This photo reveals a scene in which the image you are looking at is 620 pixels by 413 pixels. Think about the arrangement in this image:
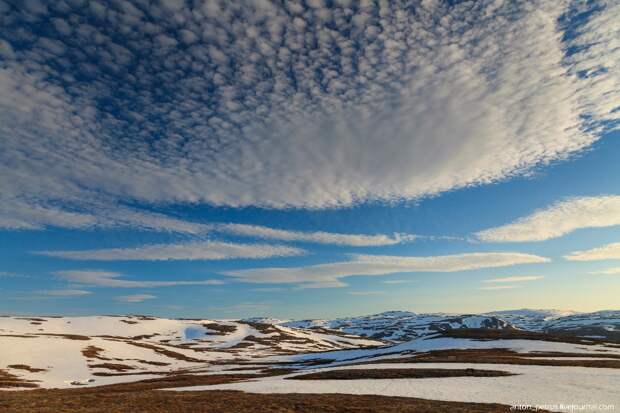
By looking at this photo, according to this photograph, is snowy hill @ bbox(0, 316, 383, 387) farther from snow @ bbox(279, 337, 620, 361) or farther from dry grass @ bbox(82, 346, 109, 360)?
snow @ bbox(279, 337, 620, 361)

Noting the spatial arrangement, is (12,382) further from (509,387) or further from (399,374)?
(509,387)

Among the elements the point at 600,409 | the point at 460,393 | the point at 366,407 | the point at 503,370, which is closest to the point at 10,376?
the point at 366,407

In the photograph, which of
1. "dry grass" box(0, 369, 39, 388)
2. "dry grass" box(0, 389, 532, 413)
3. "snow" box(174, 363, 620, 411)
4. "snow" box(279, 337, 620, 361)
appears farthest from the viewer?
"snow" box(279, 337, 620, 361)

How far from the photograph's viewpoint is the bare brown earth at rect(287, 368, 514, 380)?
1570 inches

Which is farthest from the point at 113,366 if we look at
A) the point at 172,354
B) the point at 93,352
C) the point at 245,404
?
the point at 245,404

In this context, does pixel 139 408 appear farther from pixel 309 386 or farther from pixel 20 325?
pixel 20 325

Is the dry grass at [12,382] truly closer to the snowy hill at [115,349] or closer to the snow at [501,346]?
the snowy hill at [115,349]

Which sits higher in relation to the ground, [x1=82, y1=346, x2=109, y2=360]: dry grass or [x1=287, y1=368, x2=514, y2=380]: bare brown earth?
[x1=287, y1=368, x2=514, y2=380]: bare brown earth

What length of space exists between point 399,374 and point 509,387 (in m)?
12.6

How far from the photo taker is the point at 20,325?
15275cm

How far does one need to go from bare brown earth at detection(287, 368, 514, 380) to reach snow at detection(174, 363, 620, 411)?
2.16m

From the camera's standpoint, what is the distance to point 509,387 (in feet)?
105

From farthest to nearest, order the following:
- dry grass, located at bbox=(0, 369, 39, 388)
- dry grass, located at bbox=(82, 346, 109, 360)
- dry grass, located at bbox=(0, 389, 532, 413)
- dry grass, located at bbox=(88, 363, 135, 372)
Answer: dry grass, located at bbox=(82, 346, 109, 360) < dry grass, located at bbox=(88, 363, 135, 372) < dry grass, located at bbox=(0, 369, 39, 388) < dry grass, located at bbox=(0, 389, 532, 413)

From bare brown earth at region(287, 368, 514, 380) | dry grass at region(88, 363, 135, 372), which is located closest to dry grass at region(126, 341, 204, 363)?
dry grass at region(88, 363, 135, 372)
